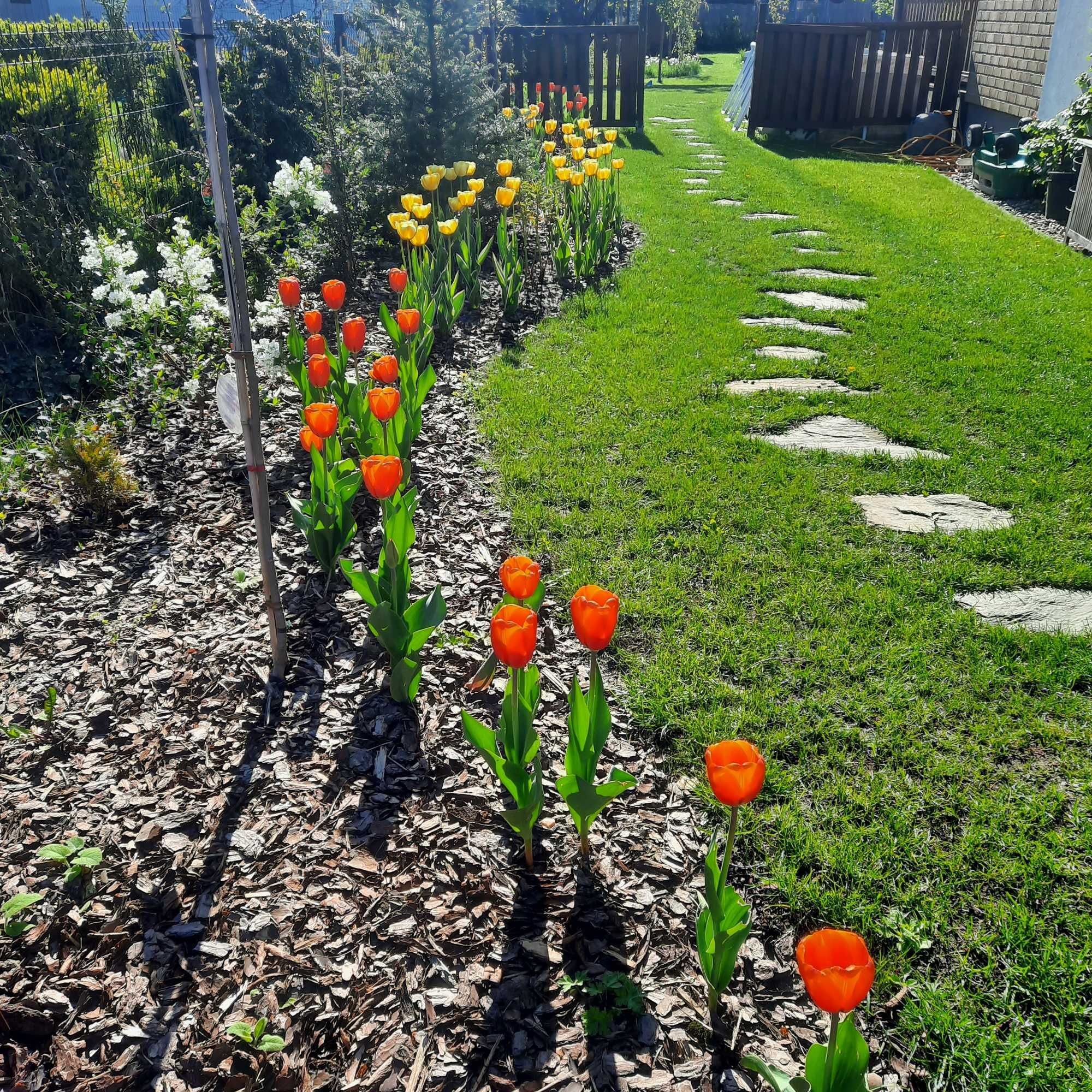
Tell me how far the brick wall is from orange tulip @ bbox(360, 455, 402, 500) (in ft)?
32.4

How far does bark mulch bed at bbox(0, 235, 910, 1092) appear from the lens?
1.69 m

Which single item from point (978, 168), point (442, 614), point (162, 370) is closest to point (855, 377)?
point (442, 614)

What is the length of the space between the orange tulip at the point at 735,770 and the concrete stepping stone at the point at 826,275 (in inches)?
217

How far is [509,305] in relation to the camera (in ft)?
18.4

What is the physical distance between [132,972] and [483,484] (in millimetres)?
2341

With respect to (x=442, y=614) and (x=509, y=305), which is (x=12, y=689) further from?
(x=509, y=305)

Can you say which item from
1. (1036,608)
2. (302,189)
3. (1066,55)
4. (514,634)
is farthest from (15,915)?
(1066,55)

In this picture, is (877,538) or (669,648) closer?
(669,648)

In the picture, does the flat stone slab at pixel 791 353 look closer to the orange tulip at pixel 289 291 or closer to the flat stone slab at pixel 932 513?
the flat stone slab at pixel 932 513

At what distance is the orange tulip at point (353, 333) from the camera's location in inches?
126

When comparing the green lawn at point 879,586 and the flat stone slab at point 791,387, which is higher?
→ the flat stone slab at point 791,387

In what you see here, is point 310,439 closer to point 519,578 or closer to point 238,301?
point 238,301

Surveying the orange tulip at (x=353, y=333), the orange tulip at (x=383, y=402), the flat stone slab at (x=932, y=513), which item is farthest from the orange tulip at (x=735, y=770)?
the orange tulip at (x=353, y=333)

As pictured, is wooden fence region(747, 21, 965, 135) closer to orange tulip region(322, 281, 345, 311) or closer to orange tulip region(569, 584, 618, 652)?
orange tulip region(322, 281, 345, 311)
